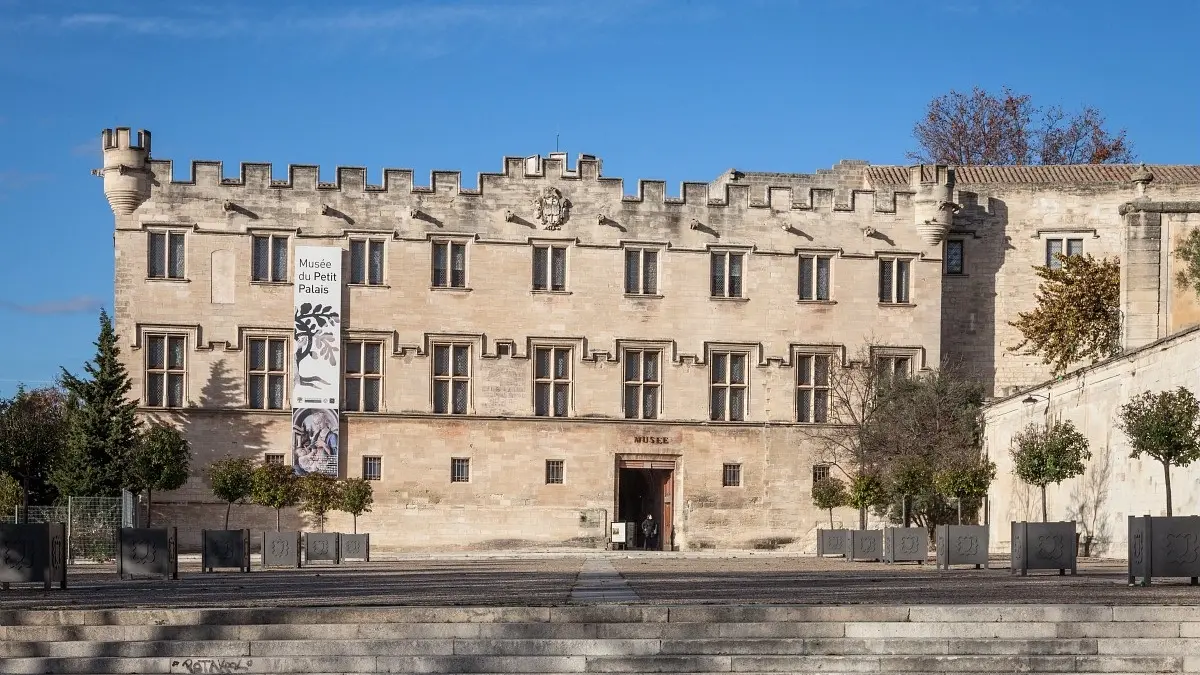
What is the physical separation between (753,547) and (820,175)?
1211 cm

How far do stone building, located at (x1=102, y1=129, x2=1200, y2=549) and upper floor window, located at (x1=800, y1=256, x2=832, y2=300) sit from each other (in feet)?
0.21

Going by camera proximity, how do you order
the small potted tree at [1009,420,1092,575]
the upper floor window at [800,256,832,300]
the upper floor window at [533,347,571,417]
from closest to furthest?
the small potted tree at [1009,420,1092,575], the upper floor window at [533,347,571,417], the upper floor window at [800,256,832,300]

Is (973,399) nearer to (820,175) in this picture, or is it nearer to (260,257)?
(820,175)

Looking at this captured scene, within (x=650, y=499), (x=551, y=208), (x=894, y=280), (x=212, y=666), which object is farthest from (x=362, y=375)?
(x=212, y=666)

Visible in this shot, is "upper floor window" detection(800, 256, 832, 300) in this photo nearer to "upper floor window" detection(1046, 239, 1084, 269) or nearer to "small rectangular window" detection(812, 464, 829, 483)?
"small rectangular window" detection(812, 464, 829, 483)

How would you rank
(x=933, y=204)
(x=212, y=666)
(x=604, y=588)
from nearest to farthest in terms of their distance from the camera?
(x=212, y=666)
(x=604, y=588)
(x=933, y=204)

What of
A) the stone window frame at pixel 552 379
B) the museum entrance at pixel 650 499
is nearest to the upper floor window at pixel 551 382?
the stone window frame at pixel 552 379

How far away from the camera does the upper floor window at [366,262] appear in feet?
156

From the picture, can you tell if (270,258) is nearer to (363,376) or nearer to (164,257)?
(164,257)

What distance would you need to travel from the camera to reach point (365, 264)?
47594 mm

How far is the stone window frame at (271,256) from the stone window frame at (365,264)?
59.3 inches

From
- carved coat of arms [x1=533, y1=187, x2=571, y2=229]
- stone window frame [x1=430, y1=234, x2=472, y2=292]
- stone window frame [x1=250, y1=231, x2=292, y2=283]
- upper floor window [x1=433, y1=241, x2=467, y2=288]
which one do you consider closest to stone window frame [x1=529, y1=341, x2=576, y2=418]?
stone window frame [x1=430, y1=234, x2=472, y2=292]

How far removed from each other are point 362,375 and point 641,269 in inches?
292

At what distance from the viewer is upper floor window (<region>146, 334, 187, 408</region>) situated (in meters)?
46.7
